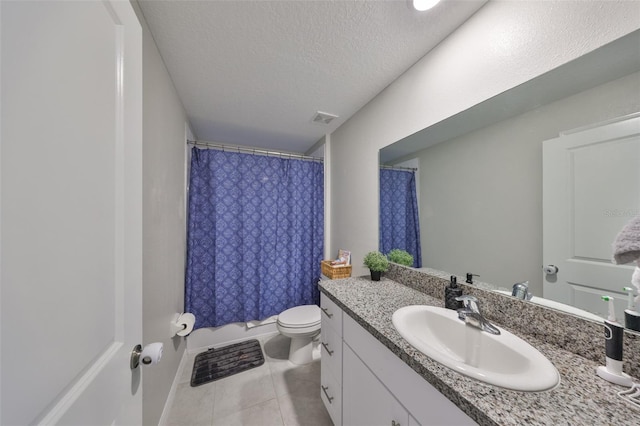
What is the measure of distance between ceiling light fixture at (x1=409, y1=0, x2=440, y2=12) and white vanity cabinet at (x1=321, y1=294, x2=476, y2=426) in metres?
1.45

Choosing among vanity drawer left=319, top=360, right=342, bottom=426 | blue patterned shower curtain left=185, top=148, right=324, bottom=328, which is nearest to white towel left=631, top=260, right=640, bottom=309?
vanity drawer left=319, top=360, right=342, bottom=426

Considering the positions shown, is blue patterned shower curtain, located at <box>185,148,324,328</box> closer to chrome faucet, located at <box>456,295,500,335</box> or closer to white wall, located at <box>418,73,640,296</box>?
white wall, located at <box>418,73,640,296</box>

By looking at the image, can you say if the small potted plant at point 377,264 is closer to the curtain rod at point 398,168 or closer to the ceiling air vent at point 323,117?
the curtain rod at point 398,168

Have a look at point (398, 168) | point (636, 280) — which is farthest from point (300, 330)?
point (636, 280)

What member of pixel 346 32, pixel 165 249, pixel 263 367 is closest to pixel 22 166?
pixel 165 249

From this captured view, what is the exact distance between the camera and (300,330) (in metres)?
1.79

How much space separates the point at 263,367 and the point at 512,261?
6.45 feet

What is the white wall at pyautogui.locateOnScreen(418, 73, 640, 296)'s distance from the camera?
0.76 metres

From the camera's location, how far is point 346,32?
111cm

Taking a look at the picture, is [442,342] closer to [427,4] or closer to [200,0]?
[427,4]

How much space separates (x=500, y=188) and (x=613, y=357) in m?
0.65

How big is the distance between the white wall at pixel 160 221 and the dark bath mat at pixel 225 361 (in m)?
0.22

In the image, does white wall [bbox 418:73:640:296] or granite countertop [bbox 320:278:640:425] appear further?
white wall [bbox 418:73:640:296]

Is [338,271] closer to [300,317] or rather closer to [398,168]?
[300,317]
